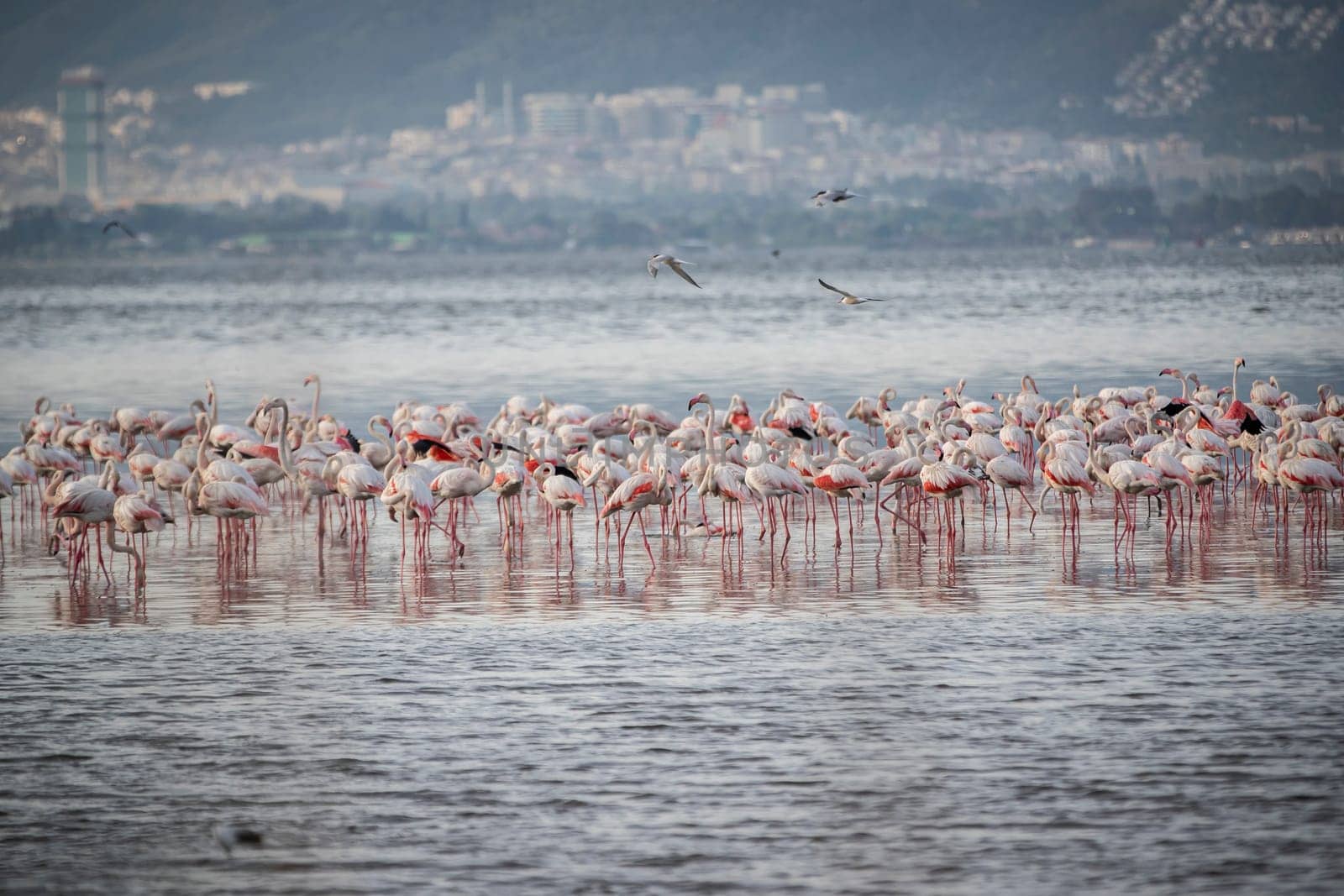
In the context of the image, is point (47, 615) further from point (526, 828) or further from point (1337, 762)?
point (1337, 762)

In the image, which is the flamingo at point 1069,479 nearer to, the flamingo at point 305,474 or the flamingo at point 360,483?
the flamingo at point 360,483

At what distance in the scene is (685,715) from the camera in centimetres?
853

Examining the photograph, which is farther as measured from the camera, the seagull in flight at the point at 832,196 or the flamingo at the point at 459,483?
the seagull in flight at the point at 832,196

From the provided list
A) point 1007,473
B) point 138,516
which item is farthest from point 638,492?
point 138,516

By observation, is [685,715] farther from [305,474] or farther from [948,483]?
[305,474]

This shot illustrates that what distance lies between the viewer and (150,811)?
7379mm

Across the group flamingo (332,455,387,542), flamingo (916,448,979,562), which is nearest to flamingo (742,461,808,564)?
flamingo (916,448,979,562)

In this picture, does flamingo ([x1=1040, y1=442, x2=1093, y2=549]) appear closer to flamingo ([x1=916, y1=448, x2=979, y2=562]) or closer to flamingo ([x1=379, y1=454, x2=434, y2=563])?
A: flamingo ([x1=916, y1=448, x2=979, y2=562])

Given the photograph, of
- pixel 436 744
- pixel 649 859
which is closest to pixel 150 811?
pixel 436 744

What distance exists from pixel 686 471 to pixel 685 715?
477cm

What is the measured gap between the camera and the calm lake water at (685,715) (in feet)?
22.1

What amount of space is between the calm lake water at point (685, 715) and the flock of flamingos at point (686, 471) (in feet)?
0.91

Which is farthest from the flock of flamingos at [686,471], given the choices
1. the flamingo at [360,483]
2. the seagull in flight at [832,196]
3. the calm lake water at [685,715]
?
the seagull in flight at [832,196]

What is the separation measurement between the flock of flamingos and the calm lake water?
28 cm
